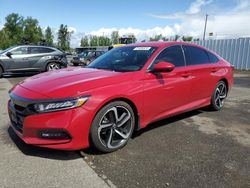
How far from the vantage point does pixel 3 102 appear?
259 inches

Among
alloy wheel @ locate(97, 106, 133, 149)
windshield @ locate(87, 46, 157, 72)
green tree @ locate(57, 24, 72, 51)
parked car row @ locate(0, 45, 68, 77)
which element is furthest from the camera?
green tree @ locate(57, 24, 72, 51)

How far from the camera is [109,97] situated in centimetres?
340

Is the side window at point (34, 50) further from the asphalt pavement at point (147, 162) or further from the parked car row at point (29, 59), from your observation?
the asphalt pavement at point (147, 162)

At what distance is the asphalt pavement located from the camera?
2.87 m

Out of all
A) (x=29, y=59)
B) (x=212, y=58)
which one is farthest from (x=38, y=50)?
(x=212, y=58)

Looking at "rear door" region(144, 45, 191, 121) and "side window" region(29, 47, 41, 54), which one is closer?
"rear door" region(144, 45, 191, 121)

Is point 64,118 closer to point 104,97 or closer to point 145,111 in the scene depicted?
point 104,97

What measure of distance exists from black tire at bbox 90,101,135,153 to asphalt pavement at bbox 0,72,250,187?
5.4 inches

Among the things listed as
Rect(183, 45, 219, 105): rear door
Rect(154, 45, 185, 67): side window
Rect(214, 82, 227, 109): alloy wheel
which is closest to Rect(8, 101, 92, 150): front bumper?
Rect(154, 45, 185, 67): side window

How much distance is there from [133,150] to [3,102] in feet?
14.4

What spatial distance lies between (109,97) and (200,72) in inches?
97.3

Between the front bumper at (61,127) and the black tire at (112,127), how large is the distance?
136mm

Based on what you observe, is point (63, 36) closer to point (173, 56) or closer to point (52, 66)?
point (52, 66)

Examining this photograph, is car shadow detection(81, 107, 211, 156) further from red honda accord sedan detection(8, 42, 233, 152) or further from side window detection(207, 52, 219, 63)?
side window detection(207, 52, 219, 63)
